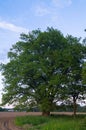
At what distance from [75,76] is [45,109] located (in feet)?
23.9

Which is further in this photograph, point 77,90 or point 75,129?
point 77,90

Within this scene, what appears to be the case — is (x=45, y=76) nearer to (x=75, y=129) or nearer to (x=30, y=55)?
(x=30, y=55)

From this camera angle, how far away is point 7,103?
204ft

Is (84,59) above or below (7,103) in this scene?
above

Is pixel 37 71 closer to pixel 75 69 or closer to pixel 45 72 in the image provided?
pixel 45 72

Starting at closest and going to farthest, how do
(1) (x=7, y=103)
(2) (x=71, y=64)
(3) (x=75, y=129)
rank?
1. (3) (x=75, y=129)
2. (2) (x=71, y=64)
3. (1) (x=7, y=103)

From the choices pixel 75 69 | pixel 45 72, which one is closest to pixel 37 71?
pixel 45 72

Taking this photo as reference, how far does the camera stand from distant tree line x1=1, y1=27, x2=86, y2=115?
191 feet

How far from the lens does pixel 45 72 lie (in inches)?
2299

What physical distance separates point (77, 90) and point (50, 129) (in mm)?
30431

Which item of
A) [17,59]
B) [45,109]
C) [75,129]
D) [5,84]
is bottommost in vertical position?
[75,129]

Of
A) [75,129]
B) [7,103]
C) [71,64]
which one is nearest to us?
[75,129]

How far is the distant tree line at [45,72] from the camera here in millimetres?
58094

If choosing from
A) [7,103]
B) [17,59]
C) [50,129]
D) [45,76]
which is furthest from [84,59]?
[50,129]
